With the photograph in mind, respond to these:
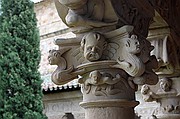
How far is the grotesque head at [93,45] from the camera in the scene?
2.29 metres

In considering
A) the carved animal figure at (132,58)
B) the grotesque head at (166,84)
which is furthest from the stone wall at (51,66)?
the carved animal figure at (132,58)

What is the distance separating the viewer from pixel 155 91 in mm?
3986

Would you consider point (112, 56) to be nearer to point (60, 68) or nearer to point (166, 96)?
point (60, 68)

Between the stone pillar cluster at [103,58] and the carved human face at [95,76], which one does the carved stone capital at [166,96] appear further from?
the carved human face at [95,76]

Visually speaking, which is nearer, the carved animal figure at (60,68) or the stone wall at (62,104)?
the carved animal figure at (60,68)

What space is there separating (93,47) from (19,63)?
5772 mm

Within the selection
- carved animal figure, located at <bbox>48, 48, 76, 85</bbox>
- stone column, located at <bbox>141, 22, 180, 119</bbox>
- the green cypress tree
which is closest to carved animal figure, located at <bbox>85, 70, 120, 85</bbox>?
carved animal figure, located at <bbox>48, 48, 76, 85</bbox>

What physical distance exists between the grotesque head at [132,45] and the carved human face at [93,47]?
0.12 meters

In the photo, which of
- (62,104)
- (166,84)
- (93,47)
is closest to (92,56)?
(93,47)

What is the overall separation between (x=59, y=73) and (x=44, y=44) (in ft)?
28.3

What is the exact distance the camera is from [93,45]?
7.49 ft

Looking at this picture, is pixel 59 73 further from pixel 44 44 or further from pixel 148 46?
pixel 44 44

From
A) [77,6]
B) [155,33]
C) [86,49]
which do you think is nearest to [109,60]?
[86,49]

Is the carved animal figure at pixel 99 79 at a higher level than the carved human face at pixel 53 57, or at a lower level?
lower
